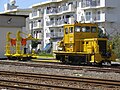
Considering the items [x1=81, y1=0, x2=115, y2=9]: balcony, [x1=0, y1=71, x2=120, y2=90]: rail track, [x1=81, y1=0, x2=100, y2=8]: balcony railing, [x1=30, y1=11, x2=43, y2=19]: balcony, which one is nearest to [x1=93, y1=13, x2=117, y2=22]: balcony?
[x1=81, y1=0, x2=115, y2=9]: balcony

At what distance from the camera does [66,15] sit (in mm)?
72562

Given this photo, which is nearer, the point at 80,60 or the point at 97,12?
the point at 80,60

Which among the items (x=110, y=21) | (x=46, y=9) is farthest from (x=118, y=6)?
(x=46, y=9)

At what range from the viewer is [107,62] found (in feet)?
89.1

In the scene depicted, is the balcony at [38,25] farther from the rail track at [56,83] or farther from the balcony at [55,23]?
the rail track at [56,83]

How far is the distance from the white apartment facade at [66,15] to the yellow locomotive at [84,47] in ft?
102

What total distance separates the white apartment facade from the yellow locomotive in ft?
102

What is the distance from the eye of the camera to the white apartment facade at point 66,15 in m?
61.3

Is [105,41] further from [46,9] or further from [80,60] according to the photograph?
[46,9]

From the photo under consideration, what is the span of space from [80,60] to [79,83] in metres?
12.3

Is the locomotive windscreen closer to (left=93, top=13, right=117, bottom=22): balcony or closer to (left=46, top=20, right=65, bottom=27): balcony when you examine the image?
(left=93, top=13, right=117, bottom=22): balcony

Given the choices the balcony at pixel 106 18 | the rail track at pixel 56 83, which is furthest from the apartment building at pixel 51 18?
the rail track at pixel 56 83

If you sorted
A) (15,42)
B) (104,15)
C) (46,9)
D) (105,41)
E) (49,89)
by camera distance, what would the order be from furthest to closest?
(46,9)
(104,15)
(15,42)
(105,41)
(49,89)

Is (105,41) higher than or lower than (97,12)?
lower
